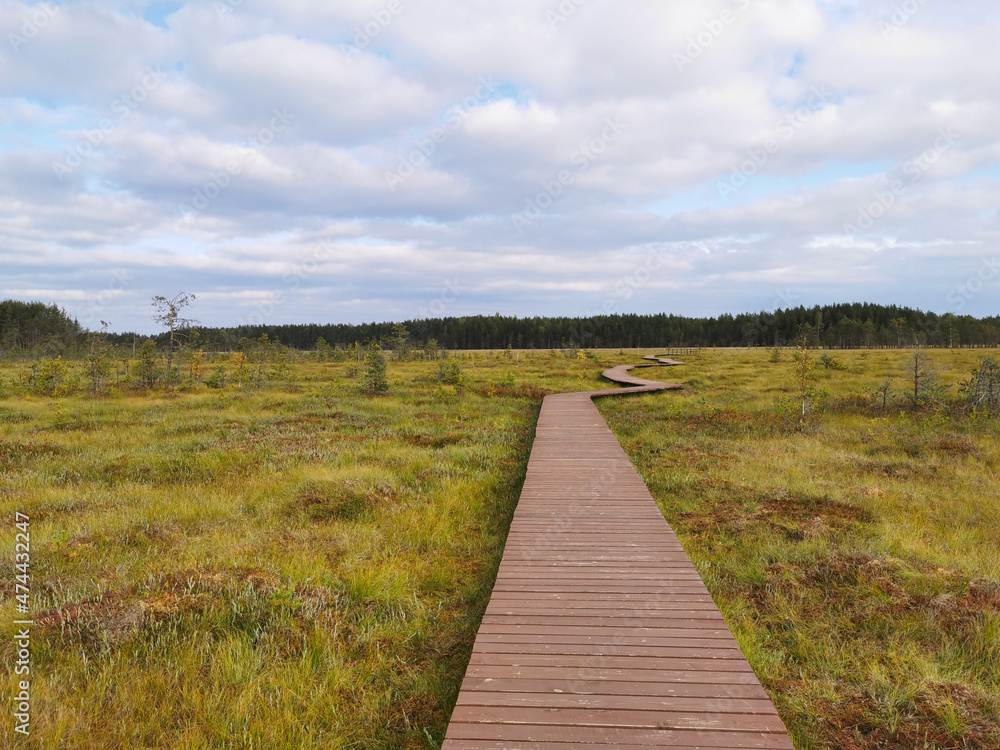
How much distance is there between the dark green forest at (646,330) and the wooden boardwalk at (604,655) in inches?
3354

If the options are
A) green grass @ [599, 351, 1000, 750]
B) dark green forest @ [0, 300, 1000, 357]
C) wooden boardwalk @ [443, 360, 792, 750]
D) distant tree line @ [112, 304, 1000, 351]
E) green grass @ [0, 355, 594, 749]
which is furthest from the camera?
distant tree line @ [112, 304, 1000, 351]

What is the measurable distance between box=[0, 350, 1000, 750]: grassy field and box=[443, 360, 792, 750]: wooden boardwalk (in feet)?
1.78

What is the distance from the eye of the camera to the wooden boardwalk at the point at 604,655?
3305mm

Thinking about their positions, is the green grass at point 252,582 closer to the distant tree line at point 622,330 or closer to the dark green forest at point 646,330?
the dark green forest at point 646,330

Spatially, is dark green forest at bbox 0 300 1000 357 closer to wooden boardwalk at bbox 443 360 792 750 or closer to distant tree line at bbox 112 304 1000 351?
distant tree line at bbox 112 304 1000 351

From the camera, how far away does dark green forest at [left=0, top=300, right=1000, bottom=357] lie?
8450cm

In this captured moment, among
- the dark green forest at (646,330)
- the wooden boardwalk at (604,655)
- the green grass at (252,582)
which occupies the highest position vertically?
the dark green forest at (646,330)

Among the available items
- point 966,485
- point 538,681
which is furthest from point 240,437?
point 966,485

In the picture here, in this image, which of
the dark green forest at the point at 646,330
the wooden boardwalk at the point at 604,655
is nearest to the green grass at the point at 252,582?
the wooden boardwalk at the point at 604,655

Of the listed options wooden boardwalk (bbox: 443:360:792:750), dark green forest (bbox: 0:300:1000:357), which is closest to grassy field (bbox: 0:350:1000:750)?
wooden boardwalk (bbox: 443:360:792:750)

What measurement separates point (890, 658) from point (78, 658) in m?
7.00

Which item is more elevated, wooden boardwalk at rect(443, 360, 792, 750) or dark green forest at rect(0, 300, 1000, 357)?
dark green forest at rect(0, 300, 1000, 357)

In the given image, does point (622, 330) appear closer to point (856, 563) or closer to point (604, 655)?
point (856, 563)

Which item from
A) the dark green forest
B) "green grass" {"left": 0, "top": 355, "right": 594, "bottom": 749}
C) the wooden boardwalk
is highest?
the dark green forest
